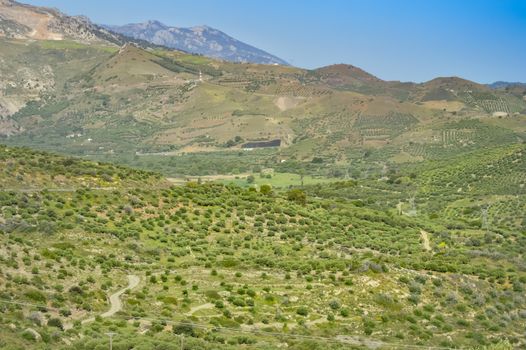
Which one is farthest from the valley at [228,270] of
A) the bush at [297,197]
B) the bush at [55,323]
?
the bush at [297,197]

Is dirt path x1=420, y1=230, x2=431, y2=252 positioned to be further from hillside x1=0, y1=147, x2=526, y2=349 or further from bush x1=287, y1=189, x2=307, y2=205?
bush x1=287, y1=189, x2=307, y2=205

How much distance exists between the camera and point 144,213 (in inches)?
2672

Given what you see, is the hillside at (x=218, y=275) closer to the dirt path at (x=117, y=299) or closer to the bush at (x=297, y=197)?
the dirt path at (x=117, y=299)

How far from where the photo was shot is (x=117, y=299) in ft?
140

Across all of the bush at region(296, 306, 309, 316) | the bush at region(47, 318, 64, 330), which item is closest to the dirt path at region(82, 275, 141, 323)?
the bush at region(47, 318, 64, 330)

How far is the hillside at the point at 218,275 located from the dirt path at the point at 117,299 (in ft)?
0.85

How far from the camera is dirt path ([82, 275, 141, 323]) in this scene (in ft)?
129

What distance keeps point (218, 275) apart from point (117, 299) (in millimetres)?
10234

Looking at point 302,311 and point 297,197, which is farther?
point 297,197

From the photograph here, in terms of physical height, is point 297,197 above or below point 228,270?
above

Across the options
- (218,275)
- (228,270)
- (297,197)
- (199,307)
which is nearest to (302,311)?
(199,307)

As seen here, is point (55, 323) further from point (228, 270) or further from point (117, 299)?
point (228, 270)

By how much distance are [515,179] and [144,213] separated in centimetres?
7871

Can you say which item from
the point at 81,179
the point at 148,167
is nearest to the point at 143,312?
the point at 81,179
